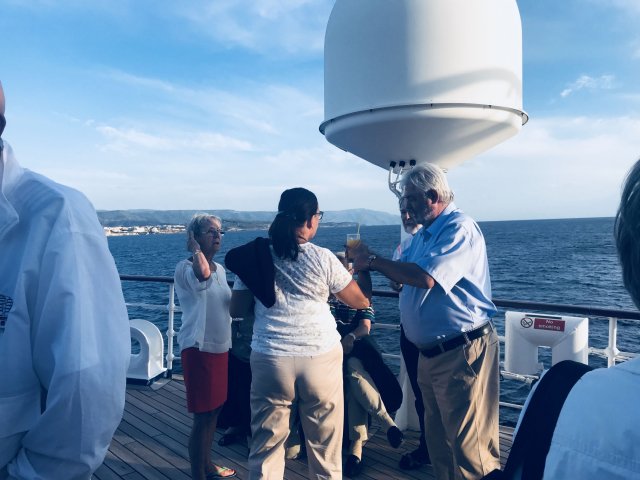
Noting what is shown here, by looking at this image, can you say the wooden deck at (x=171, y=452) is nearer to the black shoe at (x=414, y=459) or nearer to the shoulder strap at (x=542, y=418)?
the black shoe at (x=414, y=459)

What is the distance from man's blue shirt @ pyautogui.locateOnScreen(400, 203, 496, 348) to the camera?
2.16 meters

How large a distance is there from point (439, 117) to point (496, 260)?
50515mm

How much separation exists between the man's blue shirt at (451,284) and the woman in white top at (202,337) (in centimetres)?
106

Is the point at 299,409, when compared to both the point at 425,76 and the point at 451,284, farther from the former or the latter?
the point at 425,76

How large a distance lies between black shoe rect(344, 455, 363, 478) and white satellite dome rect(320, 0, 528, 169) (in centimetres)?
217

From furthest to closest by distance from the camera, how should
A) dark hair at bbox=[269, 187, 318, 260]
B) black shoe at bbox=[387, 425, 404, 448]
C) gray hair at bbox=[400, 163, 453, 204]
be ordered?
black shoe at bbox=[387, 425, 404, 448] → gray hair at bbox=[400, 163, 453, 204] → dark hair at bbox=[269, 187, 318, 260]

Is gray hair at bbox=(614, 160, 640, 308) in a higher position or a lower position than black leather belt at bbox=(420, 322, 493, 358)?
higher

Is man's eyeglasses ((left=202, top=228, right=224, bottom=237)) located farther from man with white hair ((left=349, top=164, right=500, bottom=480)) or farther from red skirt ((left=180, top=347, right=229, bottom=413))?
man with white hair ((left=349, top=164, right=500, bottom=480))

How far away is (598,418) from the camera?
557mm

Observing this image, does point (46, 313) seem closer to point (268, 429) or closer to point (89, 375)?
point (89, 375)

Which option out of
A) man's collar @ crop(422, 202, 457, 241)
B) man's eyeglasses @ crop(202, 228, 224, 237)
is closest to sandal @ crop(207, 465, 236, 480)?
man's eyeglasses @ crop(202, 228, 224, 237)

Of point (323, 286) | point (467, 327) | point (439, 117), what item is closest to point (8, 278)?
point (323, 286)

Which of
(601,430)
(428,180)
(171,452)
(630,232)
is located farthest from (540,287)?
(601,430)

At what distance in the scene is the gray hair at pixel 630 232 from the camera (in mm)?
661
